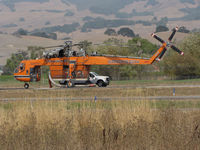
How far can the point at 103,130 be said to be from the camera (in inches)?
476

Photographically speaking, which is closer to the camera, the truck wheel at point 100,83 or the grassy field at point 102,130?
the grassy field at point 102,130

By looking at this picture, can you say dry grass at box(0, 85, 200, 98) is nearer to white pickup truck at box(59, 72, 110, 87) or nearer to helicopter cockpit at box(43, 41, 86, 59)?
white pickup truck at box(59, 72, 110, 87)

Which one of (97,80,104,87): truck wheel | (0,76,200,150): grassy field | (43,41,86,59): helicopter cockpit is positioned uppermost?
(43,41,86,59): helicopter cockpit

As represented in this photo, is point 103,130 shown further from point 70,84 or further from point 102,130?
point 70,84

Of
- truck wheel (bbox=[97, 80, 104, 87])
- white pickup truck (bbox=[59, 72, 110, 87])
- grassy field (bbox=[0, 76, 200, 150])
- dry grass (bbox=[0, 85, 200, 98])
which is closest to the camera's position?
grassy field (bbox=[0, 76, 200, 150])

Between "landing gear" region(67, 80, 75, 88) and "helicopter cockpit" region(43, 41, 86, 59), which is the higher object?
"helicopter cockpit" region(43, 41, 86, 59)

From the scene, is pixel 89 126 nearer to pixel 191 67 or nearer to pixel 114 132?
pixel 114 132

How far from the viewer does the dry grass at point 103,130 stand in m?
11.9

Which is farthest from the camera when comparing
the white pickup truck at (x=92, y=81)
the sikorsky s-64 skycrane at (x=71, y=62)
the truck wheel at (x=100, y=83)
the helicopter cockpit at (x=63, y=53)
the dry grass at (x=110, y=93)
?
the truck wheel at (x=100, y=83)

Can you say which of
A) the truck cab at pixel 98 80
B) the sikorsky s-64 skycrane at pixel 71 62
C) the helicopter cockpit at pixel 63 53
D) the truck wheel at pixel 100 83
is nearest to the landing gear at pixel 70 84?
the sikorsky s-64 skycrane at pixel 71 62

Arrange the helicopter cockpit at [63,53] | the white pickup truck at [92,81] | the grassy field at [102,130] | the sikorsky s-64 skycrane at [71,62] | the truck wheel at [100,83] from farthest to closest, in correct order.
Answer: the truck wheel at [100,83] < the white pickup truck at [92,81] < the helicopter cockpit at [63,53] < the sikorsky s-64 skycrane at [71,62] < the grassy field at [102,130]

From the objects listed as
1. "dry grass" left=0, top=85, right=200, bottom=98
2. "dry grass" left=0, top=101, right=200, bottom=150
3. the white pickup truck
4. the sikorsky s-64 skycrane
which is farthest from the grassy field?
the white pickup truck

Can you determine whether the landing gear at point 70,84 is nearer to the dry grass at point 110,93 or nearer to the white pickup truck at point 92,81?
the white pickup truck at point 92,81

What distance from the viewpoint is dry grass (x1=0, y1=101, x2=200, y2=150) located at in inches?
468
